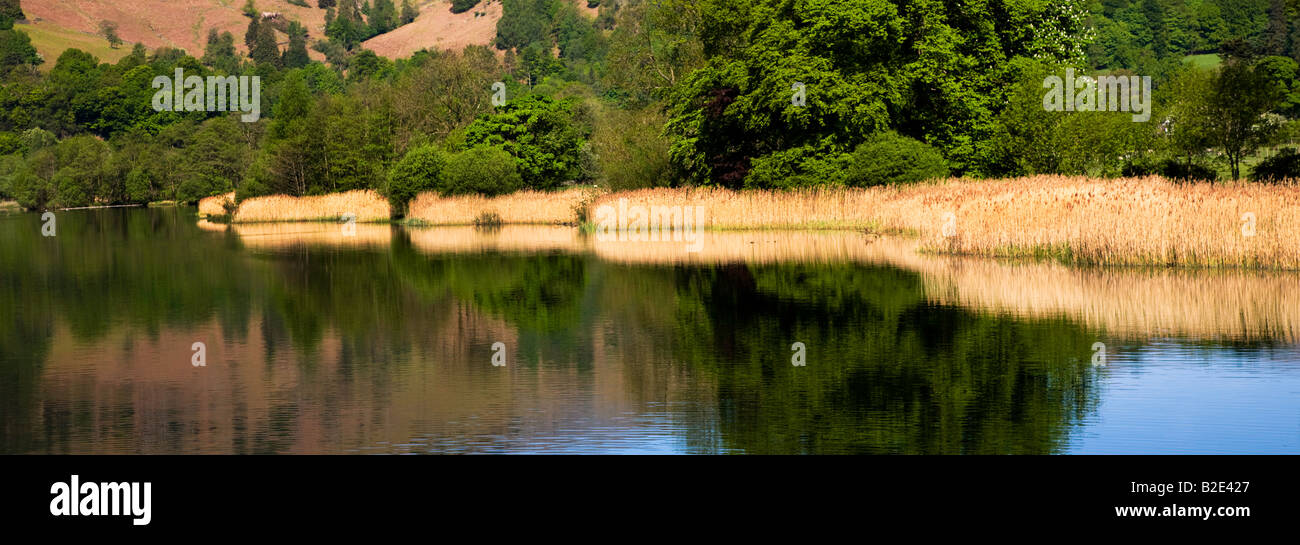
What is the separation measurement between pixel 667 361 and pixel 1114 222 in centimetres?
1622

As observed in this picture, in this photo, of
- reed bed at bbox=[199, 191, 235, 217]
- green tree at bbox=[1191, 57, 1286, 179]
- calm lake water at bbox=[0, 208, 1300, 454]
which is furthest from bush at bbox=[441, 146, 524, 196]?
green tree at bbox=[1191, 57, 1286, 179]

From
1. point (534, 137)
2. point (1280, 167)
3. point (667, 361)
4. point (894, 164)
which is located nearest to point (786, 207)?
point (894, 164)

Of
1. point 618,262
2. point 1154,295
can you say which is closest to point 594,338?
point 1154,295

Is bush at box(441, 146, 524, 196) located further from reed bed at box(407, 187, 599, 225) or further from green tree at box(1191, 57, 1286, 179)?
green tree at box(1191, 57, 1286, 179)

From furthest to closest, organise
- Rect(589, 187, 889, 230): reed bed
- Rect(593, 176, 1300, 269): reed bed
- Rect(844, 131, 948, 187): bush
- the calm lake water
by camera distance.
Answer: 1. Rect(844, 131, 948, 187): bush
2. Rect(589, 187, 889, 230): reed bed
3. Rect(593, 176, 1300, 269): reed bed
4. the calm lake water

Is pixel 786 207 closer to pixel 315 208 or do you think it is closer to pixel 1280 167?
pixel 1280 167

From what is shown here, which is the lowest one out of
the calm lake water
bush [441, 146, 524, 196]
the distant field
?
the calm lake water

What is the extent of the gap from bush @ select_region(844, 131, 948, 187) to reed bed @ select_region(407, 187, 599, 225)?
1593 centimetres

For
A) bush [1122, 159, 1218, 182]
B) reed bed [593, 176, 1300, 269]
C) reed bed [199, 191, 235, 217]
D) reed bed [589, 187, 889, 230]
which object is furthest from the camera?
reed bed [199, 191, 235, 217]

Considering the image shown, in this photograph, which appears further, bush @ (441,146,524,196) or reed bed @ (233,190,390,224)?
reed bed @ (233,190,390,224)

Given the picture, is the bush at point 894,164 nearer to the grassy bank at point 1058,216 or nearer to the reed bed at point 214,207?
the grassy bank at point 1058,216

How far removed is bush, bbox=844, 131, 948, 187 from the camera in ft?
160
